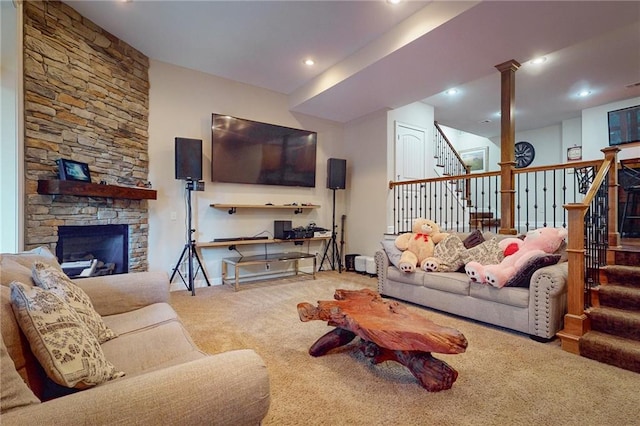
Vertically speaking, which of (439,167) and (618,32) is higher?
(618,32)

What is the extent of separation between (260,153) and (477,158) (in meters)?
6.33

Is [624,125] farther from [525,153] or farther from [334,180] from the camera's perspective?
[334,180]

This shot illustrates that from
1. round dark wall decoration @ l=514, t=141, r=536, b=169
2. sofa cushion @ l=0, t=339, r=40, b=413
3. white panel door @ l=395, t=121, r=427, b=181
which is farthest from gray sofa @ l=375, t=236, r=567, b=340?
round dark wall decoration @ l=514, t=141, r=536, b=169

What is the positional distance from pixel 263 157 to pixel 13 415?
439 centimetres

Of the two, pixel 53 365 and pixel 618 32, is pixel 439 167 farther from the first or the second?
pixel 53 365

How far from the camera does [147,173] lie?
155 inches

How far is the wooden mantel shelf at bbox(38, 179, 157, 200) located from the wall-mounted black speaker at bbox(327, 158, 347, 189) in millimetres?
2762

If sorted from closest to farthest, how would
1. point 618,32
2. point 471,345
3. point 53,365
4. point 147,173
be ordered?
point 53,365, point 471,345, point 618,32, point 147,173

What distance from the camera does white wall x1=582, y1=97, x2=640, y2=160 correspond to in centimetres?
570

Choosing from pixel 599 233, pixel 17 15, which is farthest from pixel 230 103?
pixel 599 233

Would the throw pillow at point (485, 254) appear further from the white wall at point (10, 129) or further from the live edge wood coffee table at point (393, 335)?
the white wall at point (10, 129)

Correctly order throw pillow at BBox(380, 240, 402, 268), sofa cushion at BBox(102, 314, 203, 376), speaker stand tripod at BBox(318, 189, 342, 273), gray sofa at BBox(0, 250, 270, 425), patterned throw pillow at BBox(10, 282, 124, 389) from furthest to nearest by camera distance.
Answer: speaker stand tripod at BBox(318, 189, 342, 273) < throw pillow at BBox(380, 240, 402, 268) < sofa cushion at BBox(102, 314, 203, 376) < patterned throw pillow at BBox(10, 282, 124, 389) < gray sofa at BBox(0, 250, 270, 425)

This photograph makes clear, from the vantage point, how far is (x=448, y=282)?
10.0ft

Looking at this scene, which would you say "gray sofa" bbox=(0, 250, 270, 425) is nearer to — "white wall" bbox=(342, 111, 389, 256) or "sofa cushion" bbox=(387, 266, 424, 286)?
"sofa cushion" bbox=(387, 266, 424, 286)
